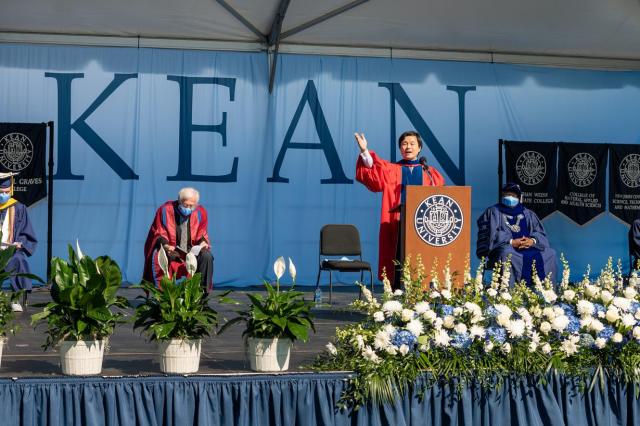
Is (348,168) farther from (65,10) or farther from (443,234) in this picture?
(443,234)

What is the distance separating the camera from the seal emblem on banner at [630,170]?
10.7 m

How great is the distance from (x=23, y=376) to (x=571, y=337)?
7.49 feet

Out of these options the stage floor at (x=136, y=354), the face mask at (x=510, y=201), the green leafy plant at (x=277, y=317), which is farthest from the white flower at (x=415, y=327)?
the face mask at (x=510, y=201)

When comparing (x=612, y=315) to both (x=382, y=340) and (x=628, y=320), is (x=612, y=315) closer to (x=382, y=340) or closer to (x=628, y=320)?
(x=628, y=320)

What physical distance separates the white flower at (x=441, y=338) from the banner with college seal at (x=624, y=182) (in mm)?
7579

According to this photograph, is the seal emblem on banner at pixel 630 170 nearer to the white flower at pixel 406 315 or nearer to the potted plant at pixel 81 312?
the white flower at pixel 406 315

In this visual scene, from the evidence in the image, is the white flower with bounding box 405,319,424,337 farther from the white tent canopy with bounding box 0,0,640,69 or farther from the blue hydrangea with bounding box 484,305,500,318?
the white tent canopy with bounding box 0,0,640,69

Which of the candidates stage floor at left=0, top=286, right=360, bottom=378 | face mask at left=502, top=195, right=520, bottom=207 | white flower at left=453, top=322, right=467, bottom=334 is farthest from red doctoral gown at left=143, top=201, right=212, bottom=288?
white flower at left=453, top=322, right=467, bottom=334

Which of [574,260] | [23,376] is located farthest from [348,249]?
[23,376]

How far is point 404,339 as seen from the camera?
3701mm

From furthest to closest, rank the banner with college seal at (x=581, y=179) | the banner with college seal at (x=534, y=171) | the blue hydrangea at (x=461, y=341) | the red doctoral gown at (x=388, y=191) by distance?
1. the banner with college seal at (x=581, y=179)
2. the banner with college seal at (x=534, y=171)
3. the red doctoral gown at (x=388, y=191)
4. the blue hydrangea at (x=461, y=341)

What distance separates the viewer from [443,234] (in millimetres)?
5629

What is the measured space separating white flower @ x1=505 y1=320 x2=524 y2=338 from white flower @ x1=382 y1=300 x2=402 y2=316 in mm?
462

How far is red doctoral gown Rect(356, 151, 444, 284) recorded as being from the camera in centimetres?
626
